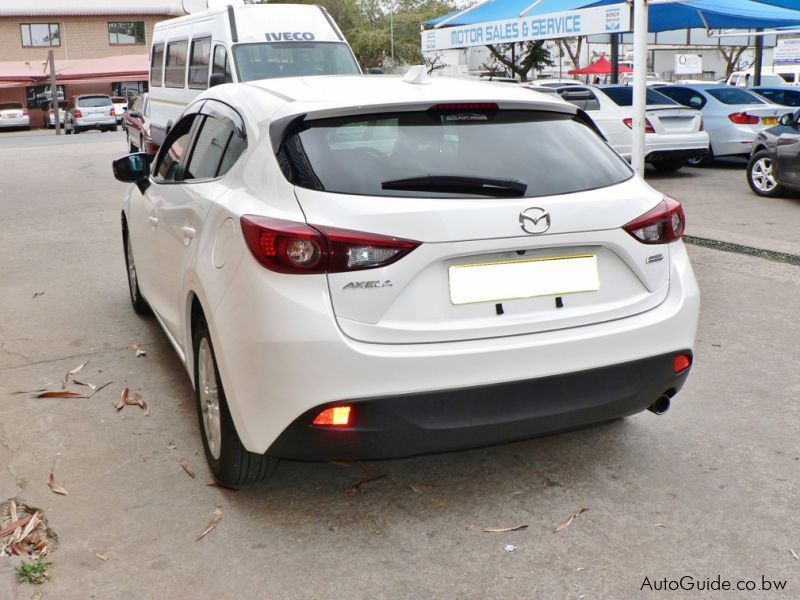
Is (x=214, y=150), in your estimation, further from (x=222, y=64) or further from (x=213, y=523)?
(x=222, y=64)

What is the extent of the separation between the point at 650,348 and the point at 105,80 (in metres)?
52.9

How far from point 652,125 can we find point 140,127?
9.54 meters

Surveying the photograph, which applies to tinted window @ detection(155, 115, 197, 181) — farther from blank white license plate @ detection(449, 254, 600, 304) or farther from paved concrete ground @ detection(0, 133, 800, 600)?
blank white license plate @ detection(449, 254, 600, 304)

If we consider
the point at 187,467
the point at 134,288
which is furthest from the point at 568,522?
the point at 134,288

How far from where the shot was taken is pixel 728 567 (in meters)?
3.05

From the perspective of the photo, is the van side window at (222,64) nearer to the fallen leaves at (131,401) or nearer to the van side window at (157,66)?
the van side window at (157,66)

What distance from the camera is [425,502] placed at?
141 inches

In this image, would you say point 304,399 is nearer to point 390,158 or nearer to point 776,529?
point 390,158

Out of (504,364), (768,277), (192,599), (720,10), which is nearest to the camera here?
(192,599)

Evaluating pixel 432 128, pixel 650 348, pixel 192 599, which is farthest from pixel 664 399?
pixel 192 599

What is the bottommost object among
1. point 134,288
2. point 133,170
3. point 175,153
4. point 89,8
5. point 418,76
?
point 134,288

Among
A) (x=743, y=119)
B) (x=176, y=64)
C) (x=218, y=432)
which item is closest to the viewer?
(x=218, y=432)

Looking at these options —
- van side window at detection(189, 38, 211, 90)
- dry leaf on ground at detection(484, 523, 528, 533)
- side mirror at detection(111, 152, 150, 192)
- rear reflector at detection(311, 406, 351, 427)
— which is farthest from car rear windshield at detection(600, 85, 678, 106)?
rear reflector at detection(311, 406, 351, 427)

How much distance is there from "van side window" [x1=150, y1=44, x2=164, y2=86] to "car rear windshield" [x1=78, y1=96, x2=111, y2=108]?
2306cm
